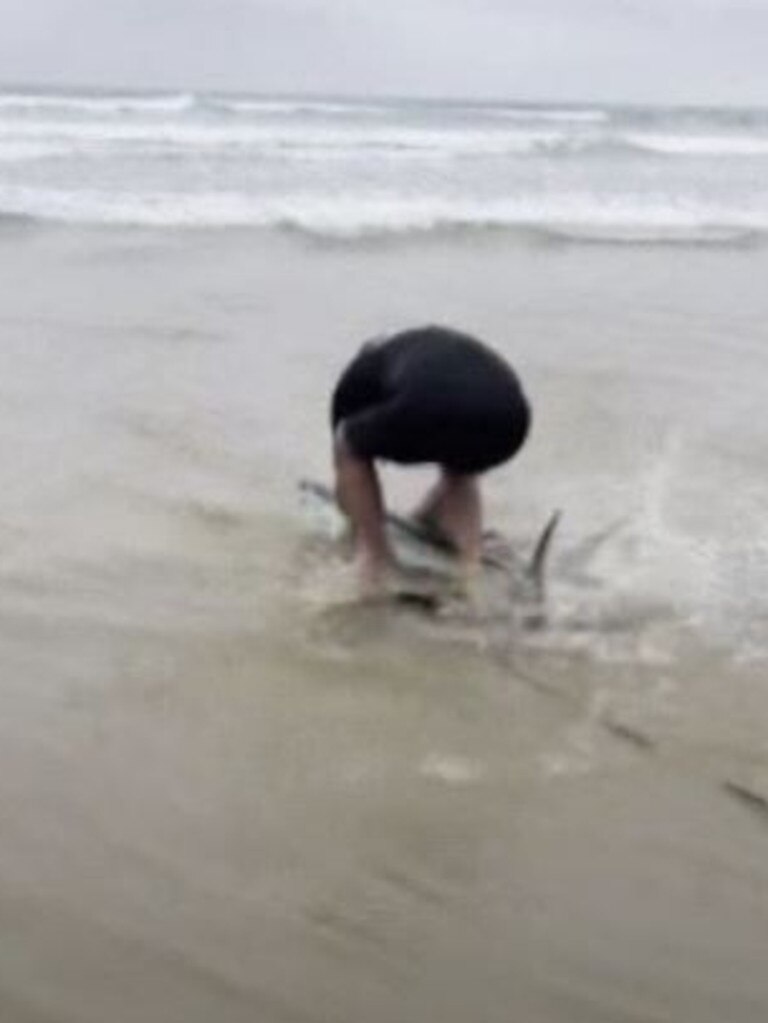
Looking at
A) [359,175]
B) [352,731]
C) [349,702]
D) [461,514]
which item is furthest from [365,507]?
[359,175]

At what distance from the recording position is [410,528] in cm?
634

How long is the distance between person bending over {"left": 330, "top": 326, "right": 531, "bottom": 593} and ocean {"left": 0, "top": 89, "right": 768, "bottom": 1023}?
12.1 inches

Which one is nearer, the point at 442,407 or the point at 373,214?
the point at 442,407

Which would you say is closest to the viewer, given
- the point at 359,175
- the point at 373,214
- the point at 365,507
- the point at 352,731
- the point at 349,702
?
the point at 352,731

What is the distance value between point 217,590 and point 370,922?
8.06 feet

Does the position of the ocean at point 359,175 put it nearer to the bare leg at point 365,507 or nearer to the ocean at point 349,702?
the ocean at point 349,702

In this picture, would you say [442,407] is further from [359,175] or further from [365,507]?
[359,175]

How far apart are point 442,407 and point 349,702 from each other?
1.13 metres

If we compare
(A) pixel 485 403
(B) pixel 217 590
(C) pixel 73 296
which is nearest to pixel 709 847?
(A) pixel 485 403

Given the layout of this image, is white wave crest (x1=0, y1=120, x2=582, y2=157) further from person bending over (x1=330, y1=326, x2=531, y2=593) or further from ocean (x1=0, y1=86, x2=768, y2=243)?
person bending over (x1=330, y1=326, x2=531, y2=593)

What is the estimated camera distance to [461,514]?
6.24 m

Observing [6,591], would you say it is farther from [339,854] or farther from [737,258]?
[737,258]

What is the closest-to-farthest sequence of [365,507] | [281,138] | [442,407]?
[442,407]
[365,507]
[281,138]

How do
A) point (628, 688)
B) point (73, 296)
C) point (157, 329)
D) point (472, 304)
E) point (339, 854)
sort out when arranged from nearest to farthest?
point (339, 854) → point (628, 688) → point (157, 329) → point (73, 296) → point (472, 304)
